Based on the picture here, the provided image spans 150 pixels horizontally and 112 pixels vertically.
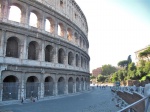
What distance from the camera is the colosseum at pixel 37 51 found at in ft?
53.8

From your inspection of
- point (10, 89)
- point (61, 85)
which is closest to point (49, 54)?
point (61, 85)

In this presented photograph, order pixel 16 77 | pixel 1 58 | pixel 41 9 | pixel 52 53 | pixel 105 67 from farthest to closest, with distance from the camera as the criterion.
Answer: pixel 105 67
pixel 52 53
pixel 41 9
pixel 16 77
pixel 1 58

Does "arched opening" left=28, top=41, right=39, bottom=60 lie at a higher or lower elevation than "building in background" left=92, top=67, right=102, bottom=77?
higher

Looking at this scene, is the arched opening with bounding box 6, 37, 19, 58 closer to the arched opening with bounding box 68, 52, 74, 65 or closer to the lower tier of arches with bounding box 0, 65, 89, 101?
the lower tier of arches with bounding box 0, 65, 89, 101

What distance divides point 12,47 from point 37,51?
2749 mm

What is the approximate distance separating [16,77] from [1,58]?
238 centimetres

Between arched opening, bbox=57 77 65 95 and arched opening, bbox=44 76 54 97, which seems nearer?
arched opening, bbox=44 76 54 97

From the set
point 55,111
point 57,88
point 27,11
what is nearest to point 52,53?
point 57,88

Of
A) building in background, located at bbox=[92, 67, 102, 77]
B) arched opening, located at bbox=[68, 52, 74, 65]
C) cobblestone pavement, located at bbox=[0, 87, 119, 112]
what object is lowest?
cobblestone pavement, located at bbox=[0, 87, 119, 112]

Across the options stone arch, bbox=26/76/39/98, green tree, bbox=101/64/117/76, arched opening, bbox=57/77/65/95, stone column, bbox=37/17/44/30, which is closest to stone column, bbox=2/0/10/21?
stone column, bbox=37/17/44/30

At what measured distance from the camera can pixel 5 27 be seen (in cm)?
1622

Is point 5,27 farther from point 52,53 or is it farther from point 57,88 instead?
point 57,88

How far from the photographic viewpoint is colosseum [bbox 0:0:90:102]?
1639cm

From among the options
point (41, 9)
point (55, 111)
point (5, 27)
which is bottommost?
point (55, 111)
